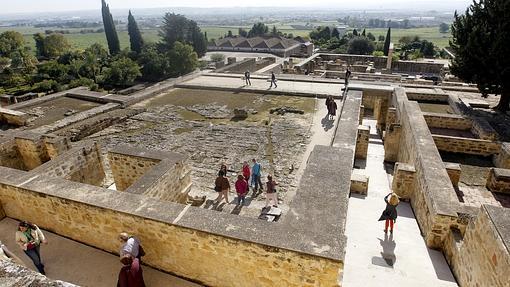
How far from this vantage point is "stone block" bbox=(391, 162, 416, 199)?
8.44 meters

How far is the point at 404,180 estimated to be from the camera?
852cm

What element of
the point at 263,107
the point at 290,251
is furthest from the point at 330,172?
the point at 263,107

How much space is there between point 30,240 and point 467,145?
1237cm

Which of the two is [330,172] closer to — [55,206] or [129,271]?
[129,271]

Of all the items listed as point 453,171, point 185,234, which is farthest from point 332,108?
point 185,234

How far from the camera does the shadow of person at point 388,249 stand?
245 inches

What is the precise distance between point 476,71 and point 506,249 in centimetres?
1226

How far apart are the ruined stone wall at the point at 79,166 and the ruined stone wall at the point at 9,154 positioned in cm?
250

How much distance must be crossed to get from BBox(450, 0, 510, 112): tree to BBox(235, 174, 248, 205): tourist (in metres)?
11.9

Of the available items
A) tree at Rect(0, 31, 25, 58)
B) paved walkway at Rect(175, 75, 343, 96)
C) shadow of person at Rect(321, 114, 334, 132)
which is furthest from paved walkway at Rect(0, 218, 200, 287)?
tree at Rect(0, 31, 25, 58)

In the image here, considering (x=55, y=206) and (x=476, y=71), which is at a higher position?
(x=476, y=71)

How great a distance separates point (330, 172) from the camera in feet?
A: 21.2

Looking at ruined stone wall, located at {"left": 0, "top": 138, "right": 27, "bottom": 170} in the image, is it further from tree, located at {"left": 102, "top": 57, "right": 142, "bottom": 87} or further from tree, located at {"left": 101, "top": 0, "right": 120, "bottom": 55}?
tree, located at {"left": 101, "top": 0, "right": 120, "bottom": 55}

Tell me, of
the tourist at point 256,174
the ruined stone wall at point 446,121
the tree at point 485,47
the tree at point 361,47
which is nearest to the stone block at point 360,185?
the tourist at point 256,174
